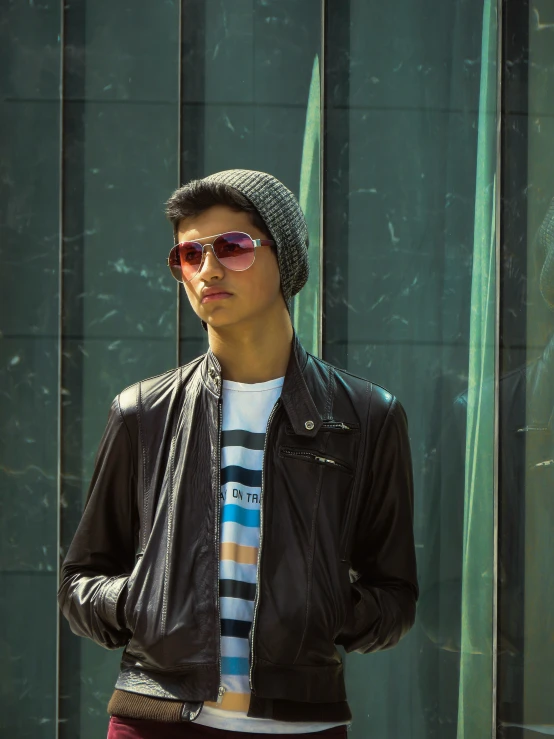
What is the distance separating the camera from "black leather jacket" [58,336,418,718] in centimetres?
219

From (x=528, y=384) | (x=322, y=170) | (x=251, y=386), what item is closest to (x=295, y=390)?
(x=251, y=386)

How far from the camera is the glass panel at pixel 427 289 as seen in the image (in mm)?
4398

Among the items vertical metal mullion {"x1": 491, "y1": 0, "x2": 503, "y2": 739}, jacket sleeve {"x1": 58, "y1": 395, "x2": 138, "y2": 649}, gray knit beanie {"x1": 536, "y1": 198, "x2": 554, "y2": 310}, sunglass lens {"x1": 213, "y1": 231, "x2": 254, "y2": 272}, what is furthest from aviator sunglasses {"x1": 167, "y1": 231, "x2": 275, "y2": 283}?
vertical metal mullion {"x1": 491, "y1": 0, "x2": 503, "y2": 739}

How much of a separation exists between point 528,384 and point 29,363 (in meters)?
2.06

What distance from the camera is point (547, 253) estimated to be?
4117 mm

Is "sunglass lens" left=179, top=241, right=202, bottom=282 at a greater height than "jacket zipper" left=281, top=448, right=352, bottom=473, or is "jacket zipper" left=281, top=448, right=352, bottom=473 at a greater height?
"sunglass lens" left=179, top=241, right=202, bottom=282

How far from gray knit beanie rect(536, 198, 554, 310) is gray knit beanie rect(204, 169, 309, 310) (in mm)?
1789

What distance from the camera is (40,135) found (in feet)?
15.3

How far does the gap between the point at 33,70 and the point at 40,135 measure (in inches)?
11.0

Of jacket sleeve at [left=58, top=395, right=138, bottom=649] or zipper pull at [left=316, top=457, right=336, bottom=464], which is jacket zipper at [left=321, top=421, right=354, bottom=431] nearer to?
zipper pull at [left=316, top=457, right=336, bottom=464]

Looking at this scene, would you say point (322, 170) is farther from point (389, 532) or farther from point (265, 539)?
point (265, 539)

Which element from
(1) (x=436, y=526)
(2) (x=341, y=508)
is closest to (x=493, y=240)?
(1) (x=436, y=526)

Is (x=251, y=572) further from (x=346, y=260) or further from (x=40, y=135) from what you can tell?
(x=40, y=135)

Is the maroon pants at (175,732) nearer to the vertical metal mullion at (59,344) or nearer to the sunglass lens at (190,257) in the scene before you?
the sunglass lens at (190,257)
